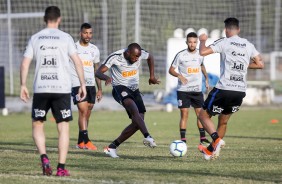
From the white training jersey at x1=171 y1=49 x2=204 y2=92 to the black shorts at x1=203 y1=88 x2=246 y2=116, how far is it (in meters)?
4.12

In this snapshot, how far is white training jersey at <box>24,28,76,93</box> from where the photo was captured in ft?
33.1

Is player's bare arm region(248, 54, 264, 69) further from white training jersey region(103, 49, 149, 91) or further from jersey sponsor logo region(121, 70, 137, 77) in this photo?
jersey sponsor logo region(121, 70, 137, 77)

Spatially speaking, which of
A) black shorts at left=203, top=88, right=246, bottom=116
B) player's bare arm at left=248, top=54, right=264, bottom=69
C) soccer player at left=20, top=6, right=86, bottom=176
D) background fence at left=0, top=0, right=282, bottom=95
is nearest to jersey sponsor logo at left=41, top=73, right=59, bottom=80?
soccer player at left=20, top=6, right=86, bottom=176

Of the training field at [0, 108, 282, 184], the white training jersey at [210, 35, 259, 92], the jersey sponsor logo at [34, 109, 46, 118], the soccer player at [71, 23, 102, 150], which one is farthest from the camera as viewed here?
the soccer player at [71, 23, 102, 150]

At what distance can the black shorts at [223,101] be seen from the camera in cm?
1248

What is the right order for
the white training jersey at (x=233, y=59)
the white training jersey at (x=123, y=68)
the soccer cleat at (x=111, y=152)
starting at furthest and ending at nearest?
the white training jersey at (x=123, y=68) < the soccer cleat at (x=111, y=152) < the white training jersey at (x=233, y=59)

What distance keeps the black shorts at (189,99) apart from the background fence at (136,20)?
14298 millimetres

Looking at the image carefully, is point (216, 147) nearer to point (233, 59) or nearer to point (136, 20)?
point (233, 59)

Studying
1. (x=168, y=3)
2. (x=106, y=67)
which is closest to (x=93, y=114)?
(x=168, y=3)

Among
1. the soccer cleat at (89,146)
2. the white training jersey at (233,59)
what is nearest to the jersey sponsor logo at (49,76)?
the white training jersey at (233,59)

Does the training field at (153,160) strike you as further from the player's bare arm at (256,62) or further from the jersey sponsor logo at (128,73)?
the player's bare arm at (256,62)

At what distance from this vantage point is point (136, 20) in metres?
31.0

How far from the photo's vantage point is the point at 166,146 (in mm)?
15789

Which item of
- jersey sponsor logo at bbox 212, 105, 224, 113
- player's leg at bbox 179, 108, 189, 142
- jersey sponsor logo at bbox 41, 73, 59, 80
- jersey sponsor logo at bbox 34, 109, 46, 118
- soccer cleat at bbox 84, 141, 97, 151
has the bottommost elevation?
soccer cleat at bbox 84, 141, 97, 151
